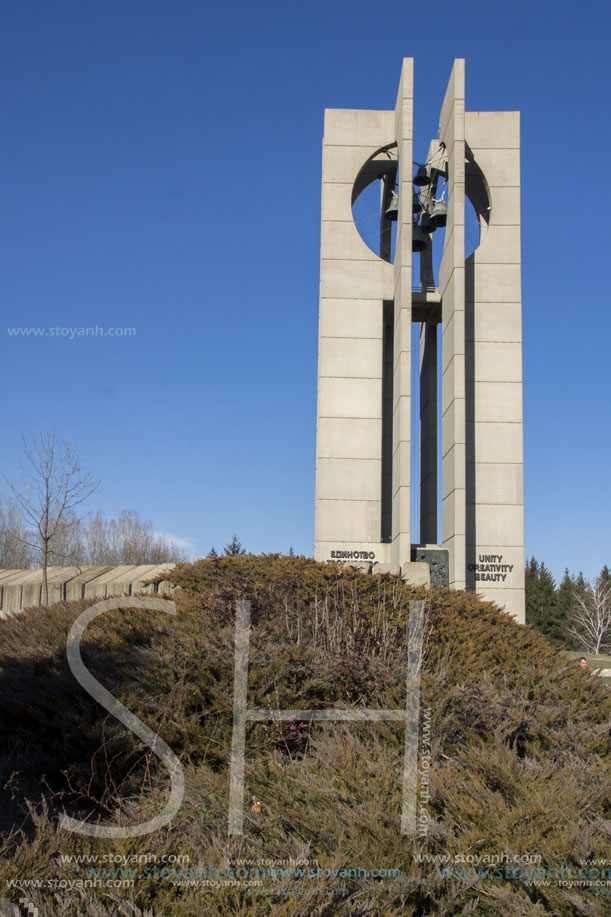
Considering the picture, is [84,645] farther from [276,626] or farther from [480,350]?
[480,350]

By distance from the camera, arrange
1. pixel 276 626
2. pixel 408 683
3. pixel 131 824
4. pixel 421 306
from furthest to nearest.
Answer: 1. pixel 421 306
2. pixel 276 626
3. pixel 408 683
4. pixel 131 824

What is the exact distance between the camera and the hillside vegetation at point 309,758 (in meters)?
3.33

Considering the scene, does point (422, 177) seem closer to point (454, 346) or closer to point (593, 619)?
point (454, 346)

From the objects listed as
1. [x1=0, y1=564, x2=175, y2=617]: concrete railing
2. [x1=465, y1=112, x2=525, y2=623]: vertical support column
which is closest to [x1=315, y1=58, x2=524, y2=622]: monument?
[x1=465, y1=112, x2=525, y2=623]: vertical support column

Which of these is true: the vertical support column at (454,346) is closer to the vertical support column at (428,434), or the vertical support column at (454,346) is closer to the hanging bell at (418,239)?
the hanging bell at (418,239)

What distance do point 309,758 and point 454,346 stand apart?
13.7 metres

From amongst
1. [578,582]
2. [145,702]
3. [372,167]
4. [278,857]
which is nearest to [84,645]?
[145,702]

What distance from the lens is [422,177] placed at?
19391 mm

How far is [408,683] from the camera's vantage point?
5758 millimetres

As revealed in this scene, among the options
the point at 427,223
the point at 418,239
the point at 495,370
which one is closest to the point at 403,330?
the point at 495,370

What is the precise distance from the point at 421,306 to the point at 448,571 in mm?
7240

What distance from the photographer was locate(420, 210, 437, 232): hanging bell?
19256 millimetres

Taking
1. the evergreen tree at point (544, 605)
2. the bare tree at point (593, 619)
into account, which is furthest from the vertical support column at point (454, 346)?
the evergreen tree at point (544, 605)

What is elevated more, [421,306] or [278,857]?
[421,306]
